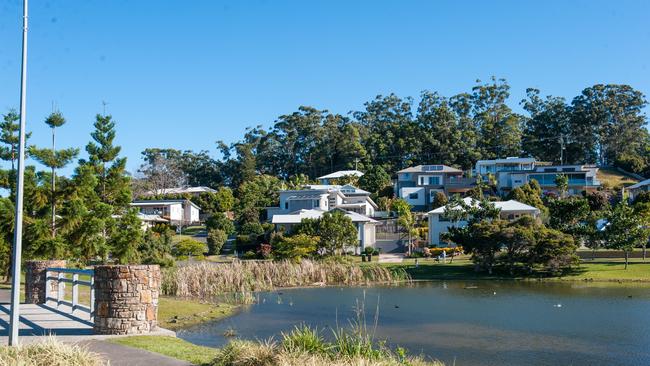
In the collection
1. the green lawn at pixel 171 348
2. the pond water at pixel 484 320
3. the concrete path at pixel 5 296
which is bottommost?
the pond water at pixel 484 320

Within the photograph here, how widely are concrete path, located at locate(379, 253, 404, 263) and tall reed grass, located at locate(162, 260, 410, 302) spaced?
21.2 feet

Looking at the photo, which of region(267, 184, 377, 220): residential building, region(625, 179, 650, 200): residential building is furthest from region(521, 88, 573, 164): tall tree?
region(267, 184, 377, 220): residential building

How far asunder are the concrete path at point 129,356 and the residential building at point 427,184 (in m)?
62.2

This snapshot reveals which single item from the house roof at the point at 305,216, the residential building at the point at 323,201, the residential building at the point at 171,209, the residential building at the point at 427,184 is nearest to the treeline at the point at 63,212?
the house roof at the point at 305,216

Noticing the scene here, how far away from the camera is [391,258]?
4756 centimetres

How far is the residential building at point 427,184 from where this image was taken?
74.2 m

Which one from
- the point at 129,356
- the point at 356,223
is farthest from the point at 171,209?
the point at 129,356

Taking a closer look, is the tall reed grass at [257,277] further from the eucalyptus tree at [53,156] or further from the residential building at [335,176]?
the residential building at [335,176]

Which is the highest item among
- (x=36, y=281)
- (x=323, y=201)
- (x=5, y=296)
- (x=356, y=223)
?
(x=323, y=201)

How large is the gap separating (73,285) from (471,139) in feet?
263

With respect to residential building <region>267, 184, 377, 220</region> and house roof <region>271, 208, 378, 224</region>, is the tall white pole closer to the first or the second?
house roof <region>271, 208, 378, 224</region>

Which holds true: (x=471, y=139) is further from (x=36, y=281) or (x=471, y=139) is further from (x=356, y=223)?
(x=36, y=281)

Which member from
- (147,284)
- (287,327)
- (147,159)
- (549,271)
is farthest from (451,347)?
(147,159)

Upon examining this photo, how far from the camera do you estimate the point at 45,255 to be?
27266mm
